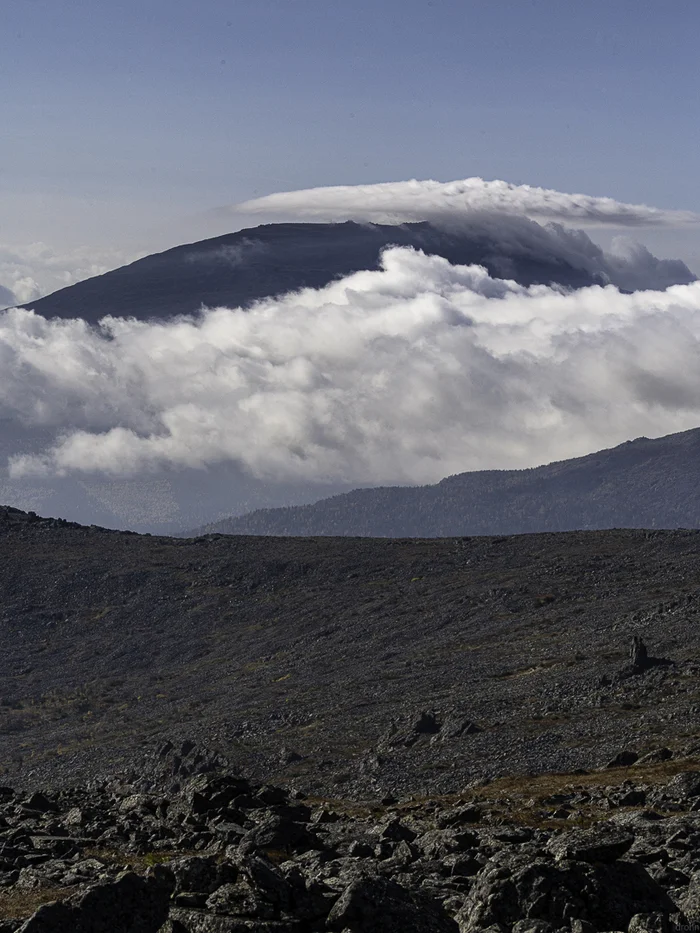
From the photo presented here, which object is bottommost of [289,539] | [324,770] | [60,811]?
[324,770]

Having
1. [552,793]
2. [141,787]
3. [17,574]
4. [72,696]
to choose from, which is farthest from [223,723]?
[17,574]

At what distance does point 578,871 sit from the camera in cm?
1908

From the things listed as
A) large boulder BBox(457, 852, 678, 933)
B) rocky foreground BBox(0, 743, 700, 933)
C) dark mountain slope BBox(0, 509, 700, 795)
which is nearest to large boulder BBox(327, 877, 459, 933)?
rocky foreground BBox(0, 743, 700, 933)

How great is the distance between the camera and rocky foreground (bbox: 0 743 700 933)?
17.9 m

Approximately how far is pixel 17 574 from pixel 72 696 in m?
32.5

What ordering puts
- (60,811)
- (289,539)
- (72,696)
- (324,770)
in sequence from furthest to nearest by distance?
(289,539) → (72,696) → (324,770) → (60,811)

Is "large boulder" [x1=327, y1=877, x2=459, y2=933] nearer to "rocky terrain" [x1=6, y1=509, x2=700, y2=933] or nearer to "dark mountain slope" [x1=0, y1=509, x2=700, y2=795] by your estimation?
"rocky terrain" [x1=6, y1=509, x2=700, y2=933]

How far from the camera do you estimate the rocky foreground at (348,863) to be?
1788 centimetres

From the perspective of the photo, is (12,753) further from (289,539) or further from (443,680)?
(289,539)

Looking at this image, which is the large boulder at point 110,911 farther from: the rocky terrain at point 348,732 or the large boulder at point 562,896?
the large boulder at point 562,896

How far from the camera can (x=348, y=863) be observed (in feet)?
78.0

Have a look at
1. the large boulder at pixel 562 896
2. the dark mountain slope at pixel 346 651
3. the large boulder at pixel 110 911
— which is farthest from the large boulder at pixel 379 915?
the dark mountain slope at pixel 346 651

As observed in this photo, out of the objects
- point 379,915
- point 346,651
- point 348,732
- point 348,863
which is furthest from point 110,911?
point 346,651

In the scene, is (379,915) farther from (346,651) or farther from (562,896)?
(346,651)
